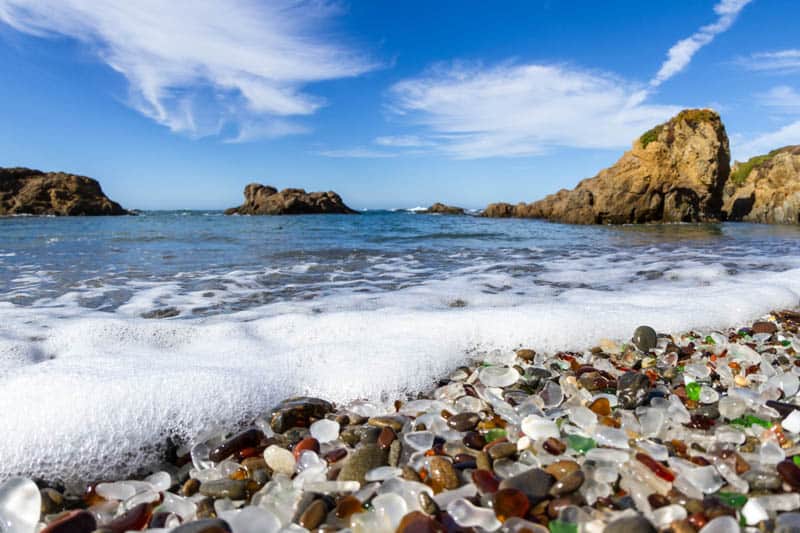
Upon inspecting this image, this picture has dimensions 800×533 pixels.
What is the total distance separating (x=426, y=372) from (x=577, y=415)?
2.52 feet

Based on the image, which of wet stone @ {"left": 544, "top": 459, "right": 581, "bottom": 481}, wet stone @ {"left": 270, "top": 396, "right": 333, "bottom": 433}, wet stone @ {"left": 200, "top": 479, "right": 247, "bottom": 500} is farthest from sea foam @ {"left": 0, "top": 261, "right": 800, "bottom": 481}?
wet stone @ {"left": 544, "top": 459, "right": 581, "bottom": 481}

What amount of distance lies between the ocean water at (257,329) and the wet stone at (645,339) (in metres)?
0.18

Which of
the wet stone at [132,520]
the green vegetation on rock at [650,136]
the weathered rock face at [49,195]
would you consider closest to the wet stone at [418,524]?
the wet stone at [132,520]

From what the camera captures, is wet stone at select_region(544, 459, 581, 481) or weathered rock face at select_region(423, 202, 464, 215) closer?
wet stone at select_region(544, 459, 581, 481)

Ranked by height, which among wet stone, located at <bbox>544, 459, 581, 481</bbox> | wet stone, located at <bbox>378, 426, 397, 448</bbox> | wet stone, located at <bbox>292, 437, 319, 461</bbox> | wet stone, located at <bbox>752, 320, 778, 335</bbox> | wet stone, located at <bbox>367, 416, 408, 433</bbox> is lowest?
wet stone, located at <bbox>292, 437, 319, 461</bbox>

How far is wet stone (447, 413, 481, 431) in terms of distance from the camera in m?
1.62

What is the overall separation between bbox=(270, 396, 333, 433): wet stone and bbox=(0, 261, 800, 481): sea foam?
124 mm

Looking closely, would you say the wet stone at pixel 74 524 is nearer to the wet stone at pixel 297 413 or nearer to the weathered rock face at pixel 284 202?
the wet stone at pixel 297 413

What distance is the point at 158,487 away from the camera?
4.63 feet

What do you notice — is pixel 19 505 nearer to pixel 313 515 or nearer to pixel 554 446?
pixel 313 515

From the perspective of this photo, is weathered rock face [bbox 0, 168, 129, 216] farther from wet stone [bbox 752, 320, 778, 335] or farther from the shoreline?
wet stone [bbox 752, 320, 778, 335]

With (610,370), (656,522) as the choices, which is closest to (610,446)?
(656,522)

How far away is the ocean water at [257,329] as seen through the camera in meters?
1.64

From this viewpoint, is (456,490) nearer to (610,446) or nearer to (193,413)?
(610,446)
